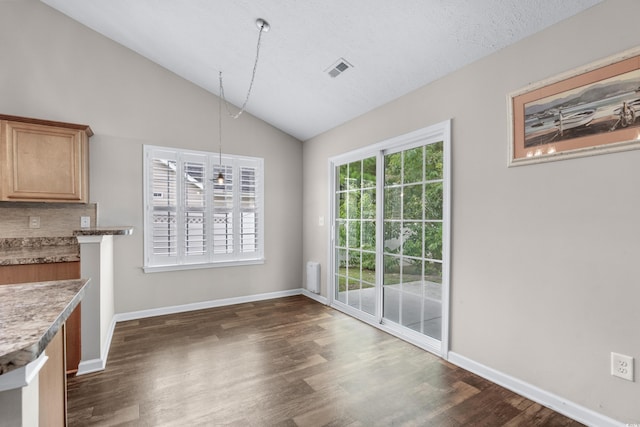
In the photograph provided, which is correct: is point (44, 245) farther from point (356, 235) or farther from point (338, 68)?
point (338, 68)

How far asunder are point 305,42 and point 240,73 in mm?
1168

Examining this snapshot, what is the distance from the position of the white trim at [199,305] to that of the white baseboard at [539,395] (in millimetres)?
2926

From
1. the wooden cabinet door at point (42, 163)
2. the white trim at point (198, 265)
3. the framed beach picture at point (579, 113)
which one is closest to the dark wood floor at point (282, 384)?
the white trim at point (198, 265)

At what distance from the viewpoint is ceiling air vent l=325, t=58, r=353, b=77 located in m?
3.11

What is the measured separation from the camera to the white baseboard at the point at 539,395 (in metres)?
→ 1.95

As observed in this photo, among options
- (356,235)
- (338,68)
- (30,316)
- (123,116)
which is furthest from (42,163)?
(356,235)

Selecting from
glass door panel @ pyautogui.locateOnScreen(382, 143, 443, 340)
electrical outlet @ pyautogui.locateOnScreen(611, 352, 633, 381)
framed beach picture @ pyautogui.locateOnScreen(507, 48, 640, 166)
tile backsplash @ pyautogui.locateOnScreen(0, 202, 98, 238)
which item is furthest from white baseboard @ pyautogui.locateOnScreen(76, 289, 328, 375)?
framed beach picture @ pyautogui.locateOnScreen(507, 48, 640, 166)

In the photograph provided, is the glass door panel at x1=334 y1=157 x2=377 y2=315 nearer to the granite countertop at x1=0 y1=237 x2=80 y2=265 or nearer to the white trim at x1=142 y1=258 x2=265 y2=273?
the white trim at x1=142 y1=258 x2=265 y2=273

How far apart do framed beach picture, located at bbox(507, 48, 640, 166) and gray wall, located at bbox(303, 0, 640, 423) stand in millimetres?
73

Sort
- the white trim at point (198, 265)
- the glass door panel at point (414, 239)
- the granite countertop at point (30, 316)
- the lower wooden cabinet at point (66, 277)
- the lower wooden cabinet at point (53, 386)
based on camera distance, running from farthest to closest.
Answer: the white trim at point (198, 265) < the glass door panel at point (414, 239) < the lower wooden cabinet at point (66, 277) < the lower wooden cabinet at point (53, 386) < the granite countertop at point (30, 316)

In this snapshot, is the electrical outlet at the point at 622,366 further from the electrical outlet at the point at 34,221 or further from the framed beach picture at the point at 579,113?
the electrical outlet at the point at 34,221

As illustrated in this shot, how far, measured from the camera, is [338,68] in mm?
3221

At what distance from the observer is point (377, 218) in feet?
12.4

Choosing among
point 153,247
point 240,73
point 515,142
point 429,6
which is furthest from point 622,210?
point 153,247
